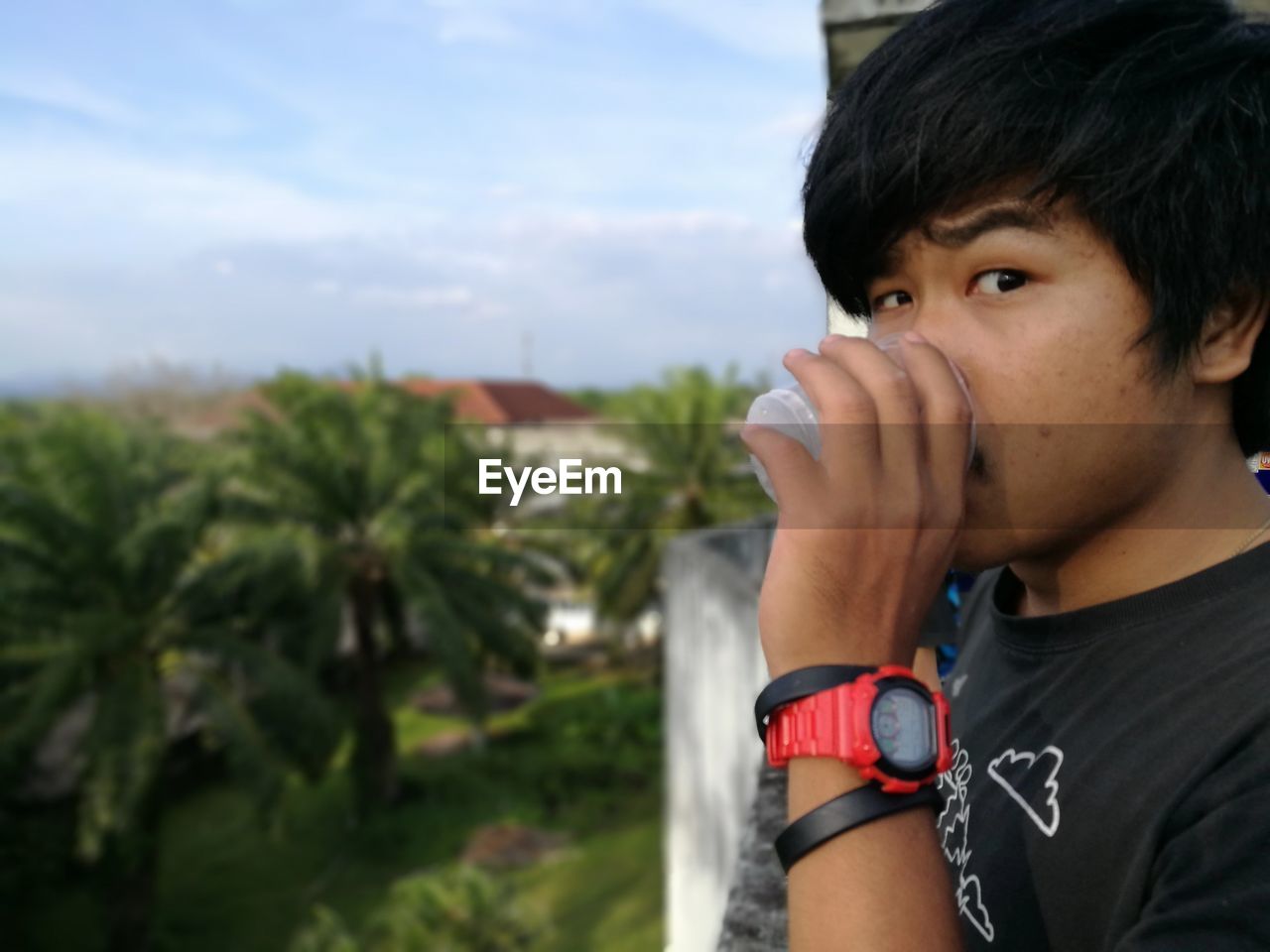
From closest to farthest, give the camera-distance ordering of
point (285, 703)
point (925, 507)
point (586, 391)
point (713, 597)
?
point (925, 507) < point (713, 597) < point (285, 703) < point (586, 391)

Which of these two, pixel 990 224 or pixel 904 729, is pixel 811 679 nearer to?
pixel 904 729

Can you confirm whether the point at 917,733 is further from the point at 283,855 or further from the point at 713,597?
the point at 283,855

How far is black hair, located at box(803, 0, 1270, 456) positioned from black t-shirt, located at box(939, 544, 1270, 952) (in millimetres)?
252

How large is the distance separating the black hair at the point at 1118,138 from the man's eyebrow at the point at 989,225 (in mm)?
15

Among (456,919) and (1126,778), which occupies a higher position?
(1126,778)

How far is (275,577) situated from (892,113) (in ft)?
51.0

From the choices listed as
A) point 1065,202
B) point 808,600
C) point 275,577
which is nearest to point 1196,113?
point 1065,202

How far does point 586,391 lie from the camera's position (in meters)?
59.2

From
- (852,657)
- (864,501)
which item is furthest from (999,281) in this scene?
(852,657)

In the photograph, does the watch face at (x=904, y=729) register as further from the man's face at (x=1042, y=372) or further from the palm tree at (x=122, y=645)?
the palm tree at (x=122, y=645)

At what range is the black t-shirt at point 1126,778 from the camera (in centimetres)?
84

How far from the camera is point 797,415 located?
105 centimetres

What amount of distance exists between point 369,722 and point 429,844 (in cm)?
259

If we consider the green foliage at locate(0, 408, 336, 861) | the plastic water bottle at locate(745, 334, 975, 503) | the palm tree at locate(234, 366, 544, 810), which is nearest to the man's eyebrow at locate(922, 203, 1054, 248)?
the plastic water bottle at locate(745, 334, 975, 503)
